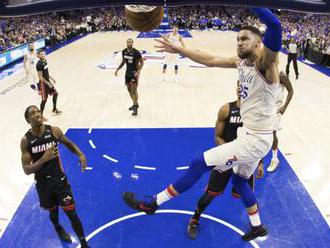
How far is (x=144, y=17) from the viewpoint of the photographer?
3.24 meters

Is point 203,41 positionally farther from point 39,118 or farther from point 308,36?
point 39,118

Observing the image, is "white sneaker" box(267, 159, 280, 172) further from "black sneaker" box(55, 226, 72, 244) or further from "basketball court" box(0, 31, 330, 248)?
"black sneaker" box(55, 226, 72, 244)

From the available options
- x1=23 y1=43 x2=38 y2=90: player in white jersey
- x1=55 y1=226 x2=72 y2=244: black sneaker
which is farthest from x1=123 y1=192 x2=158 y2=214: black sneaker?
x1=23 y1=43 x2=38 y2=90: player in white jersey

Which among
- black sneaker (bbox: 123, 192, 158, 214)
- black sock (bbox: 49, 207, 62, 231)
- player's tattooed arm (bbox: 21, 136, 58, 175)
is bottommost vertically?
black sock (bbox: 49, 207, 62, 231)

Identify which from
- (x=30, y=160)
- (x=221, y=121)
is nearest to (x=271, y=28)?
(x=221, y=121)

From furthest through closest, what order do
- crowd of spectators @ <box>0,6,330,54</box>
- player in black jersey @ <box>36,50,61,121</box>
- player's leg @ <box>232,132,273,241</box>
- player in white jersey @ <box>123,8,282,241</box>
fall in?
crowd of spectators @ <box>0,6,330,54</box>, player in black jersey @ <box>36,50,61,121</box>, player's leg @ <box>232,132,273,241</box>, player in white jersey @ <box>123,8,282,241</box>

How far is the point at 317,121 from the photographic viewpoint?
8.27m

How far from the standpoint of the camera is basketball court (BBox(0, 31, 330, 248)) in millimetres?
4508

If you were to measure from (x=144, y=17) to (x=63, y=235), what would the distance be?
107 inches

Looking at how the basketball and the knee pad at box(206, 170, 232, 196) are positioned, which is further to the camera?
the knee pad at box(206, 170, 232, 196)

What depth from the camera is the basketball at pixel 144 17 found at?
10.3 ft

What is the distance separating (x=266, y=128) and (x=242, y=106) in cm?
31

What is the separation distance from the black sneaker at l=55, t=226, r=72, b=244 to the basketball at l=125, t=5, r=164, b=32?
256 cm

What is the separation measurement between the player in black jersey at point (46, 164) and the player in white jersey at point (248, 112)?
0.66m
